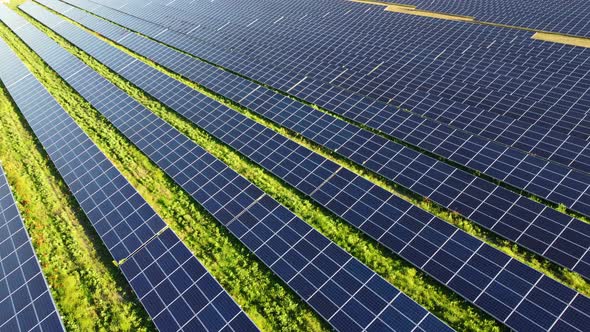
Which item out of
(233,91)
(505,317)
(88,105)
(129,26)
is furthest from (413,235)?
(129,26)

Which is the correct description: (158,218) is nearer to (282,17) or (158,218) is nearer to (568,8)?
(282,17)

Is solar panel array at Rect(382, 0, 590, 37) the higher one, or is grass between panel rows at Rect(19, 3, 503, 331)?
grass between panel rows at Rect(19, 3, 503, 331)

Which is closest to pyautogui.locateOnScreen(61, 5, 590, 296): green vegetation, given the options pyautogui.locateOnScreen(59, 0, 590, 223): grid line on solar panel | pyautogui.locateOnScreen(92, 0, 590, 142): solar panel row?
pyautogui.locateOnScreen(59, 0, 590, 223): grid line on solar panel

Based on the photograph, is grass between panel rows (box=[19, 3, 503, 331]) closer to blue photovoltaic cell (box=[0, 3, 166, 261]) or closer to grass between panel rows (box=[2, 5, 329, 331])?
grass between panel rows (box=[2, 5, 329, 331])

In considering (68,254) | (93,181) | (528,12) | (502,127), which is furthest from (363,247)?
(528,12)

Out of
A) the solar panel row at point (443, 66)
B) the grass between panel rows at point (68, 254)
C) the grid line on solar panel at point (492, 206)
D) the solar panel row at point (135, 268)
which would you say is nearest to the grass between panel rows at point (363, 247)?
the grid line on solar panel at point (492, 206)

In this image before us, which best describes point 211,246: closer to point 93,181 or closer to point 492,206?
point 93,181
